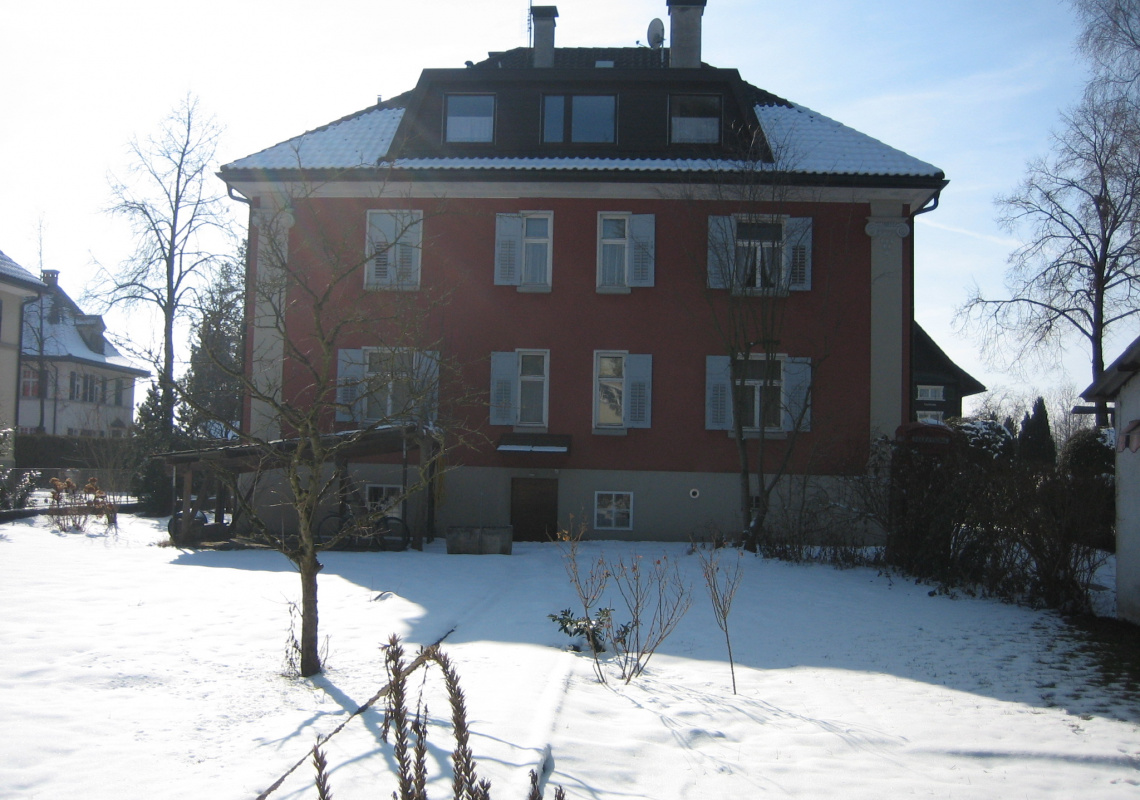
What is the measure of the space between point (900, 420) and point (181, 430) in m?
18.2

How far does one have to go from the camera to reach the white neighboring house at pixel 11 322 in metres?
28.4

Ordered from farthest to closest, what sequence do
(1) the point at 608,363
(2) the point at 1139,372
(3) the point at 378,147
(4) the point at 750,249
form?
(3) the point at 378,147 < (1) the point at 608,363 < (4) the point at 750,249 < (2) the point at 1139,372

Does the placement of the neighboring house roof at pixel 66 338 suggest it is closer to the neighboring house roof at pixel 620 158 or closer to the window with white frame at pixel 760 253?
the neighboring house roof at pixel 620 158

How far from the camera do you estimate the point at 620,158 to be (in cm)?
1772

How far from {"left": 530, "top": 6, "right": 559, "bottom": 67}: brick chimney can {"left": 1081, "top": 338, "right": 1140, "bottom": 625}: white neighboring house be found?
15.4m

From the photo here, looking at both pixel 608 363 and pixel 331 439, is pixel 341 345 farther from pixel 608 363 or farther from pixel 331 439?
pixel 608 363

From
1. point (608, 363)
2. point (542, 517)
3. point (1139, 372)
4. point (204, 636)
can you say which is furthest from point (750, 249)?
point (204, 636)

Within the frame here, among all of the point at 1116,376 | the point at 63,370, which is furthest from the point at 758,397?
the point at 63,370

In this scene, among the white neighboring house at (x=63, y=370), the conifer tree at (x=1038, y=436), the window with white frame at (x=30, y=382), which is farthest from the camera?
the window with white frame at (x=30, y=382)

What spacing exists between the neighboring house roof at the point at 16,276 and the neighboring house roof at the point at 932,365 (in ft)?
95.5

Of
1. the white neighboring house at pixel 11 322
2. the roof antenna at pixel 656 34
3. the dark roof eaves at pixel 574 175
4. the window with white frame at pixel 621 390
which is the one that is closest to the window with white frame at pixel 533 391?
the window with white frame at pixel 621 390

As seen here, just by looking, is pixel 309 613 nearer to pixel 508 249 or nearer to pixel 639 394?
pixel 639 394

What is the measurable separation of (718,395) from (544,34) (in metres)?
10.5

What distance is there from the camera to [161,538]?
1627 cm
